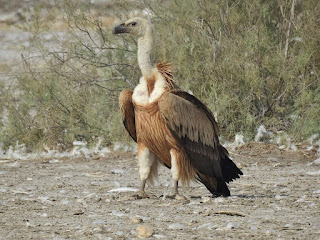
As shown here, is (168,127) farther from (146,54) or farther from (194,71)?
(194,71)

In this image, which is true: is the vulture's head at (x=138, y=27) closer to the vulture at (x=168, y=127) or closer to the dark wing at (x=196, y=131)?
the vulture at (x=168, y=127)

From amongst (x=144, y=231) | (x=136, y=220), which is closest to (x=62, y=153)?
(x=136, y=220)

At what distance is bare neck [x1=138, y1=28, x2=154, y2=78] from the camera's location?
6910 mm

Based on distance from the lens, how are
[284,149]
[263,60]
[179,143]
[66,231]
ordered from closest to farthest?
[66,231] → [179,143] → [284,149] → [263,60]

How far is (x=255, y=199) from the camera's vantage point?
22.7ft

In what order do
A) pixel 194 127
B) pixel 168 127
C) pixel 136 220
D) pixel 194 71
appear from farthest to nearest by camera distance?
pixel 194 71
pixel 194 127
pixel 168 127
pixel 136 220

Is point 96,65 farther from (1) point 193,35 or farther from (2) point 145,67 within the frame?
(2) point 145,67

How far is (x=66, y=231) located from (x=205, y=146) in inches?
76.5

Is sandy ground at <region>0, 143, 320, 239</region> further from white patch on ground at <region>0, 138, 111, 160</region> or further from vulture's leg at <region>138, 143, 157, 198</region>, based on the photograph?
white patch on ground at <region>0, 138, 111, 160</region>

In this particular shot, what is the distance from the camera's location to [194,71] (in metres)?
11.0

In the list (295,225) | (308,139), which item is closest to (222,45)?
(308,139)

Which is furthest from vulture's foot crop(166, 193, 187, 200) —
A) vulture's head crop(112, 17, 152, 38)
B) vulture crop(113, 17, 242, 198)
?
vulture's head crop(112, 17, 152, 38)

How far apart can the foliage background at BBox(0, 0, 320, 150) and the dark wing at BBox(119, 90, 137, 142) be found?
3.45 meters

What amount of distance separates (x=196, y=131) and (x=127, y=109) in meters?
0.65
